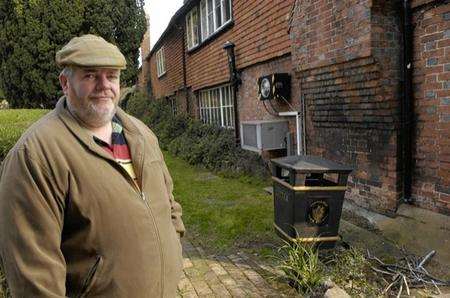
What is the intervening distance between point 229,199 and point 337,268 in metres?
3.76

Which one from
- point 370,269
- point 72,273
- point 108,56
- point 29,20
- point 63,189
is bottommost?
point 370,269

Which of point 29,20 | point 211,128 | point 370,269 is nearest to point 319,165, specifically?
point 370,269

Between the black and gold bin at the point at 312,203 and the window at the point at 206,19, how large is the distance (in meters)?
7.60

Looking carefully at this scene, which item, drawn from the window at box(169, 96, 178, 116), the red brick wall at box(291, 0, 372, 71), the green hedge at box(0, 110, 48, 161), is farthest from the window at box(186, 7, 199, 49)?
the red brick wall at box(291, 0, 372, 71)

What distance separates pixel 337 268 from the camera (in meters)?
4.07

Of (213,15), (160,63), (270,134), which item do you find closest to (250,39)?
(270,134)

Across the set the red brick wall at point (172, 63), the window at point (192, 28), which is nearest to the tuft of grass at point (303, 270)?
the window at point (192, 28)

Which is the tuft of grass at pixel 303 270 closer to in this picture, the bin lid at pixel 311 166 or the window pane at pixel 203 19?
the bin lid at pixel 311 166

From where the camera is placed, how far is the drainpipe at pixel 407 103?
16.6 feet

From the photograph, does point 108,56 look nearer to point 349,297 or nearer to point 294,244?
point 349,297

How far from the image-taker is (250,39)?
31.5 feet

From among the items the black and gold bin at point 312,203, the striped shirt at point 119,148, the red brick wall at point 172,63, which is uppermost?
the red brick wall at point 172,63

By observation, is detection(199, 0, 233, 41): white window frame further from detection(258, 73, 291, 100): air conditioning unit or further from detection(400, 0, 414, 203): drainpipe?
detection(400, 0, 414, 203): drainpipe

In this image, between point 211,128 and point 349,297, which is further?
point 211,128
